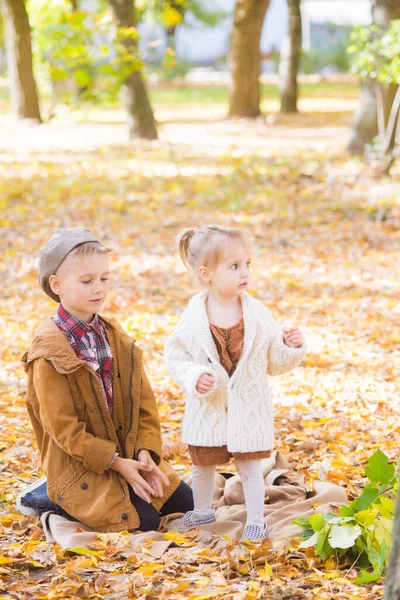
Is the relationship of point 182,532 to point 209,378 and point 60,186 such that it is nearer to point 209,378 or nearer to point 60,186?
point 209,378

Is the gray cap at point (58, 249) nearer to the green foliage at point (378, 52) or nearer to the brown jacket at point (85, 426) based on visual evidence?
the brown jacket at point (85, 426)

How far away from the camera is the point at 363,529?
10.3 ft

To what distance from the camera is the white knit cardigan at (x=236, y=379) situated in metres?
3.68

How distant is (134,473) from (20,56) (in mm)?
15190

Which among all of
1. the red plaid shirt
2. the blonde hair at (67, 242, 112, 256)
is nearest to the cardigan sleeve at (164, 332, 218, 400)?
the red plaid shirt

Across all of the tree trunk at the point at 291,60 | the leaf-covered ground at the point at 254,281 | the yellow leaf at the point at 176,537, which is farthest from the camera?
the tree trunk at the point at 291,60

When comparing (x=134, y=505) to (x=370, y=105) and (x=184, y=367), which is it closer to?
(x=184, y=367)

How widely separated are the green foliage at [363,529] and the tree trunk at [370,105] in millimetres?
9669

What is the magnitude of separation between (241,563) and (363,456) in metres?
1.45

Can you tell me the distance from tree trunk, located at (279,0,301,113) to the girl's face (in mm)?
17571

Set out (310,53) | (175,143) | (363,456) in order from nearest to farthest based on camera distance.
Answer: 1. (363,456)
2. (175,143)
3. (310,53)

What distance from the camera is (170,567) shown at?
126 inches

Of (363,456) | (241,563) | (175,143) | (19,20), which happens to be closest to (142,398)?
(241,563)

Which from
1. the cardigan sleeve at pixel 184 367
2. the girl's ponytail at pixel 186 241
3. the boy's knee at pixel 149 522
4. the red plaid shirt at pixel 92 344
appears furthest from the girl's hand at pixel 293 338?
the boy's knee at pixel 149 522
